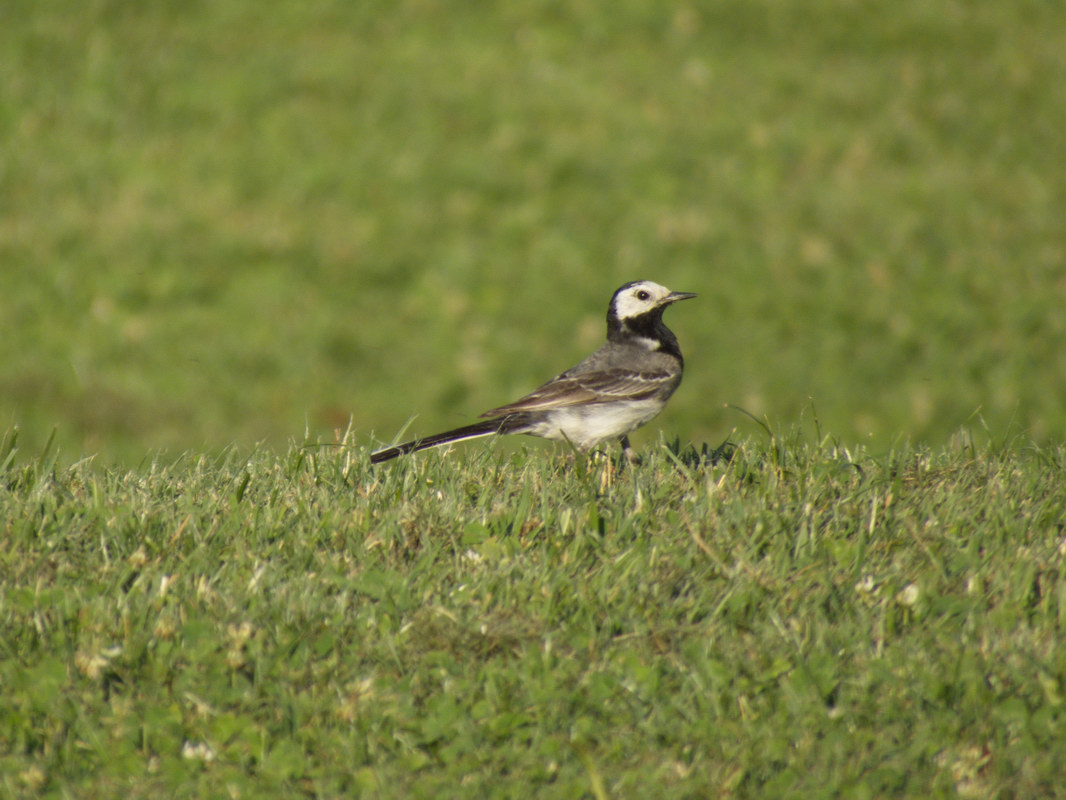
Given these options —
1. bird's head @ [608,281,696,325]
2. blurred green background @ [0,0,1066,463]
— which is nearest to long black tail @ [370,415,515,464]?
bird's head @ [608,281,696,325]

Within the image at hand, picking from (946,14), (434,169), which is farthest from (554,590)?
(946,14)

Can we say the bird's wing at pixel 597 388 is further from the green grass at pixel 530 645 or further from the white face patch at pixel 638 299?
the green grass at pixel 530 645

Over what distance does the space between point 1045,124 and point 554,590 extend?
13.5 m

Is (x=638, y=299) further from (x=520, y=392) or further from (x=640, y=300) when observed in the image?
(x=520, y=392)

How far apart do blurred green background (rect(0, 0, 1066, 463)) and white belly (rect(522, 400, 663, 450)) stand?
3.36m

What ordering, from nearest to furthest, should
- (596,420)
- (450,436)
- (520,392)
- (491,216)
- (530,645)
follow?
(530,645), (450,436), (596,420), (520,392), (491,216)

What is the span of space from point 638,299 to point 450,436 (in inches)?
93.9

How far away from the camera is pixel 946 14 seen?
1833 centimetres

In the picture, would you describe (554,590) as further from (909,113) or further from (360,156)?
(909,113)

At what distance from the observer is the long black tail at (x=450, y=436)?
6887 mm

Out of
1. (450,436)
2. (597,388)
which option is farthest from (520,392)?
(450,436)

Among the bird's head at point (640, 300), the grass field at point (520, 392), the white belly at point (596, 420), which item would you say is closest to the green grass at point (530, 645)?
the grass field at point (520, 392)

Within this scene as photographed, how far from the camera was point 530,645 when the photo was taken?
5043 mm

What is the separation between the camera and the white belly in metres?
8.44
